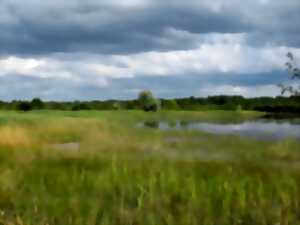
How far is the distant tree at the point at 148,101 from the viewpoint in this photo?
104m

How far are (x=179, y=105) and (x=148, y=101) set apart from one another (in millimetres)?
21214

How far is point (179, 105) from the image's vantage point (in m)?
124

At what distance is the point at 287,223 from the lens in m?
8.72

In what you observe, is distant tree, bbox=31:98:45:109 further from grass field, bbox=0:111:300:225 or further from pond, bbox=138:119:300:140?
grass field, bbox=0:111:300:225

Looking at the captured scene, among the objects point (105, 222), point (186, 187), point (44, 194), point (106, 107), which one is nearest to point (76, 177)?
point (44, 194)

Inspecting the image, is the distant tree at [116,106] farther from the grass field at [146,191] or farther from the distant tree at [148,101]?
the grass field at [146,191]

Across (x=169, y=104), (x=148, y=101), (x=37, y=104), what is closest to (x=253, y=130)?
(x=37, y=104)

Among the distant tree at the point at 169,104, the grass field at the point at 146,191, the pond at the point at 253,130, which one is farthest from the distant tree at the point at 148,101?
the grass field at the point at 146,191

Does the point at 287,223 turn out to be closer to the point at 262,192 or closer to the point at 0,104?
the point at 262,192

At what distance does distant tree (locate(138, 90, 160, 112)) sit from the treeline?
337 centimetres

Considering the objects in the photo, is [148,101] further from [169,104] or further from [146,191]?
[146,191]

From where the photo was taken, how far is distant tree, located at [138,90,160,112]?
10388 cm

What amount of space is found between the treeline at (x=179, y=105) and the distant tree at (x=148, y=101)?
3368 millimetres

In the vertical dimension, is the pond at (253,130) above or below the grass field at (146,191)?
below
